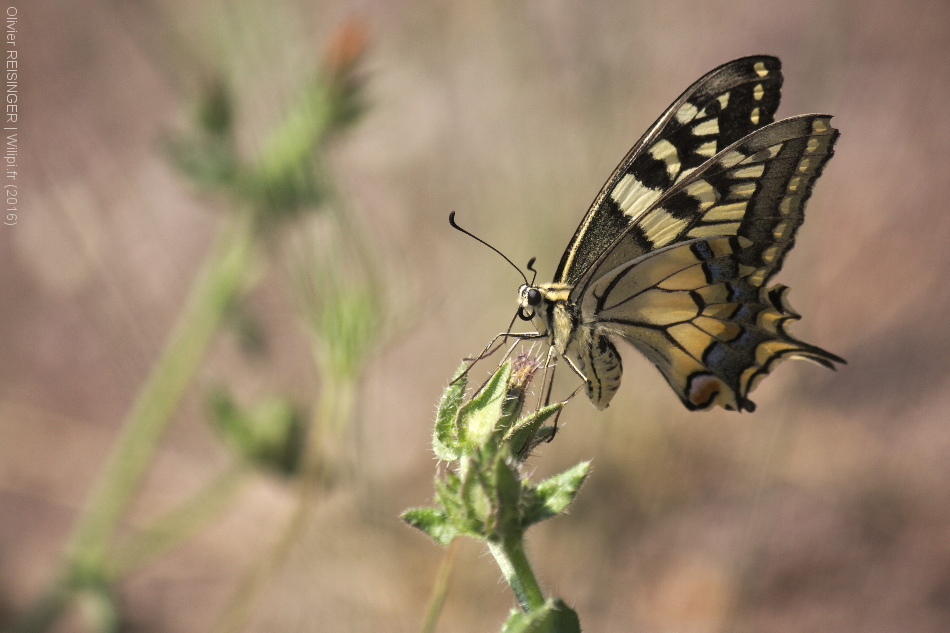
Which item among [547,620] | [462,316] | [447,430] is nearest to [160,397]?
[462,316]

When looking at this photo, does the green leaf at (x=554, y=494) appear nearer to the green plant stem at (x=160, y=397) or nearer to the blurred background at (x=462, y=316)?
the blurred background at (x=462, y=316)

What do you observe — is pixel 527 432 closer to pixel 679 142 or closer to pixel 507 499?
pixel 507 499

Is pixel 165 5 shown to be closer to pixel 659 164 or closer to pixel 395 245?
pixel 395 245

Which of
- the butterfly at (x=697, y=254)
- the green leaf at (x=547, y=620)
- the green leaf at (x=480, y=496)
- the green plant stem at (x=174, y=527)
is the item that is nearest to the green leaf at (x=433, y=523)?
the green leaf at (x=480, y=496)

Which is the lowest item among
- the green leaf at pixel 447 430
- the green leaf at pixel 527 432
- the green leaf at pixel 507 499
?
the green leaf at pixel 507 499

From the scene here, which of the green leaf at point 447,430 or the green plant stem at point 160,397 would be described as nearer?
the green leaf at point 447,430

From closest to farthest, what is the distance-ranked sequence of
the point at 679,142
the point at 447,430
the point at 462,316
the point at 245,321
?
the point at 447,430, the point at 679,142, the point at 245,321, the point at 462,316

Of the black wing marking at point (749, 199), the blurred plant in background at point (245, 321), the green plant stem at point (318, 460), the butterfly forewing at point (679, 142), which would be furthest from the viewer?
the blurred plant in background at point (245, 321)
